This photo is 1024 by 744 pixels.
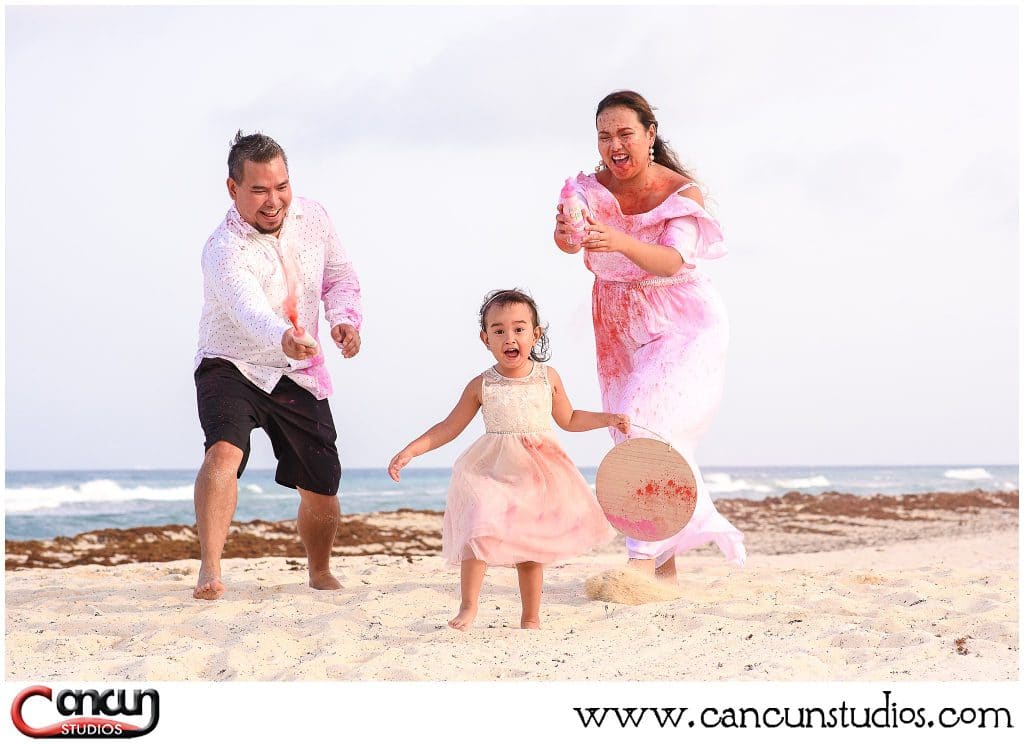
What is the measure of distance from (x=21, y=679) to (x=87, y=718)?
Answer: 19.4 inches

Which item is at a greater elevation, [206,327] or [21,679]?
[206,327]

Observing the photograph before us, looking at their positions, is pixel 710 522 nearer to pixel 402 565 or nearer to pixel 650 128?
pixel 650 128

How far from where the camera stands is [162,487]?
26.3 m

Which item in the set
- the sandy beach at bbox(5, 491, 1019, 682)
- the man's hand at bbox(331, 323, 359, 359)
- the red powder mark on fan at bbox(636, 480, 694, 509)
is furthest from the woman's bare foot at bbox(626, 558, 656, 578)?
the man's hand at bbox(331, 323, 359, 359)

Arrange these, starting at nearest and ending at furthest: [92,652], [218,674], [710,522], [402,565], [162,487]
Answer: [218,674] → [92,652] → [710,522] → [402,565] → [162,487]

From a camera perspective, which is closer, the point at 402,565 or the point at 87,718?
the point at 87,718

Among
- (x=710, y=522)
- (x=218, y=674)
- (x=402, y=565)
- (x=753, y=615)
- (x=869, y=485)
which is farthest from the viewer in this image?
(x=869, y=485)

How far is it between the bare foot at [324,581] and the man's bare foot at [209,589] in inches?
25.2

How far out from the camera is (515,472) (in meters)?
4.42

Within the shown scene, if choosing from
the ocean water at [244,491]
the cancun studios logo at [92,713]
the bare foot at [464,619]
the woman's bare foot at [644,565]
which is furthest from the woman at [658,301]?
the ocean water at [244,491]

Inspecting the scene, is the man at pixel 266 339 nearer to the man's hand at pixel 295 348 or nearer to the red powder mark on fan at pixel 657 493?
the man's hand at pixel 295 348

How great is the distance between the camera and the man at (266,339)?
5.23m

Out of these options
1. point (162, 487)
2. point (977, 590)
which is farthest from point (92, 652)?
point (162, 487)

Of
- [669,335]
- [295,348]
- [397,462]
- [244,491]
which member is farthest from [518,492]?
[244,491]
